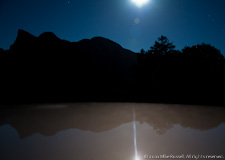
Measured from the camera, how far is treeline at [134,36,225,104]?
1144 cm

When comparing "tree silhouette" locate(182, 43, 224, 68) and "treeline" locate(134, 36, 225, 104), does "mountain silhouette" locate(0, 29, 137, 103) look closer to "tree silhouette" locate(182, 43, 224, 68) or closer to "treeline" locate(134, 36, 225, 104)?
"treeline" locate(134, 36, 225, 104)

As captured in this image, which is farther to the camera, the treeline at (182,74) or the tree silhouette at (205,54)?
the tree silhouette at (205,54)

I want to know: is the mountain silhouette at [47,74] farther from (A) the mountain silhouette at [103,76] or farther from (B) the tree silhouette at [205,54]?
(B) the tree silhouette at [205,54]

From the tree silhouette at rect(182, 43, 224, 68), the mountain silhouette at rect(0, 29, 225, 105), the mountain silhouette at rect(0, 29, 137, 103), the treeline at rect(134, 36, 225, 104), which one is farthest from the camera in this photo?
the mountain silhouette at rect(0, 29, 137, 103)

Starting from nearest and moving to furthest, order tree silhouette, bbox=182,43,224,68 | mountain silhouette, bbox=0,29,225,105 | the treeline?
the treeline, mountain silhouette, bbox=0,29,225,105, tree silhouette, bbox=182,43,224,68

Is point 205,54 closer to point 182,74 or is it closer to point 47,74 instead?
point 182,74

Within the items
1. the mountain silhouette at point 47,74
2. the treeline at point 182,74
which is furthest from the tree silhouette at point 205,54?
the mountain silhouette at point 47,74

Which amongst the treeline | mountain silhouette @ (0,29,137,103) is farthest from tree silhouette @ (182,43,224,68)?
mountain silhouette @ (0,29,137,103)

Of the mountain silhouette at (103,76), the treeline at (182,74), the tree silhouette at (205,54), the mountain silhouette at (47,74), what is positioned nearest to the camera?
the treeline at (182,74)

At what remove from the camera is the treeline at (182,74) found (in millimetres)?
11438

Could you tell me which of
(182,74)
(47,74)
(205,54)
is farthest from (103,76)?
(205,54)

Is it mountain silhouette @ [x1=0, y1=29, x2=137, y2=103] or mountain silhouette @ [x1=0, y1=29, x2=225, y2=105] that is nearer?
mountain silhouette @ [x1=0, y1=29, x2=225, y2=105]

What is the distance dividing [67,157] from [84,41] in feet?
166

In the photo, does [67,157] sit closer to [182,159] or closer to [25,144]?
[25,144]
